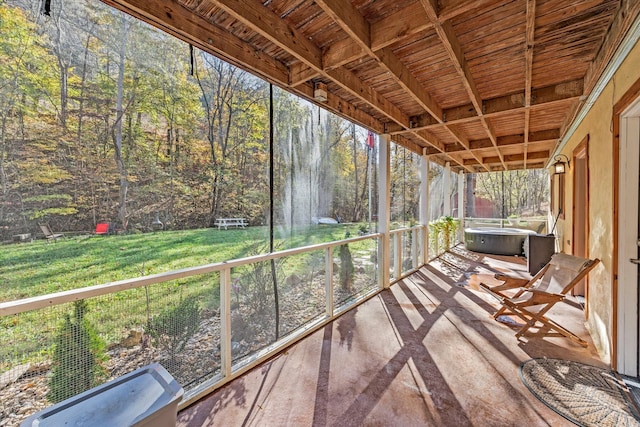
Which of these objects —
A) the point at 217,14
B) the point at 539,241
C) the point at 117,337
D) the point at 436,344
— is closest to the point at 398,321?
the point at 436,344

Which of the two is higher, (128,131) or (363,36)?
(363,36)

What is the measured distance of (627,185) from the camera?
2.18 metres

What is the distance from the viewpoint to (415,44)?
2355 millimetres

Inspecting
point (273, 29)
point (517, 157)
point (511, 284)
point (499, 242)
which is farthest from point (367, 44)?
point (499, 242)

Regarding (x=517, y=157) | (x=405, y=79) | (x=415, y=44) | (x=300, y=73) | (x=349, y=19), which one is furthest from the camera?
(x=517, y=157)

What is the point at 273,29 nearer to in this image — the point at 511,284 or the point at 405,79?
the point at 405,79

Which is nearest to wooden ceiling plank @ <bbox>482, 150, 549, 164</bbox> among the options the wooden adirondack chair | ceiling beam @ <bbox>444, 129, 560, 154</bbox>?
ceiling beam @ <bbox>444, 129, 560, 154</bbox>

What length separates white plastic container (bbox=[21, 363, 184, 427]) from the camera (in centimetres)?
111

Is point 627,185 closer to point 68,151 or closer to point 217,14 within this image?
point 217,14

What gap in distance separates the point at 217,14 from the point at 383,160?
313 cm

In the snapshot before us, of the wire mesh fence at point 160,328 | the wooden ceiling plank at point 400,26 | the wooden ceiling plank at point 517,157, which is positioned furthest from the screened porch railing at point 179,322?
the wooden ceiling plank at point 517,157

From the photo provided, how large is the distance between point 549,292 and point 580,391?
1.33 m

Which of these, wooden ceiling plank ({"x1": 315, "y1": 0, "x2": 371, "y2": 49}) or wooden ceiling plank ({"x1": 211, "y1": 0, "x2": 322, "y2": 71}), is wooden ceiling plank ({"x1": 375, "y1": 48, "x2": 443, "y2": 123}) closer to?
wooden ceiling plank ({"x1": 315, "y1": 0, "x2": 371, "y2": 49})

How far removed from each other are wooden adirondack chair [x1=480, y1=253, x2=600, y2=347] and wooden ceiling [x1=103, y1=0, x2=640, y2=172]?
1896 millimetres
